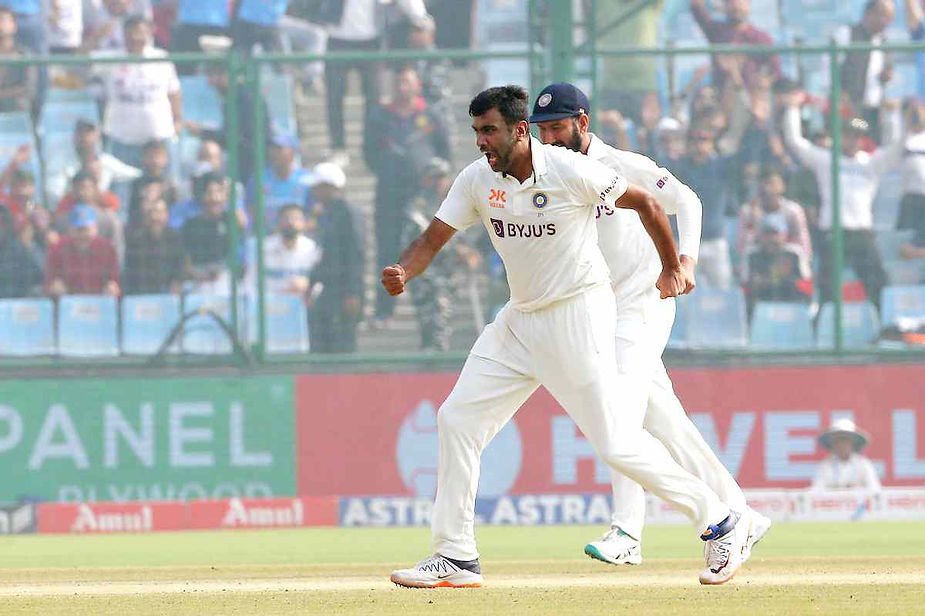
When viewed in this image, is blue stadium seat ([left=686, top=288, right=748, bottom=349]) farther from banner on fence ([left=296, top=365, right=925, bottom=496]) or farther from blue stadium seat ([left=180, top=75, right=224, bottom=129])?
blue stadium seat ([left=180, top=75, right=224, bottom=129])

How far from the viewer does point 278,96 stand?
11977 millimetres

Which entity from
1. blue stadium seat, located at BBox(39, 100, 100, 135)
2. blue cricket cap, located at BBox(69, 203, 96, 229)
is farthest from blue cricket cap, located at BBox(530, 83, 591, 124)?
blue stadium seat, located at BBox(39, 100, 100, 135)

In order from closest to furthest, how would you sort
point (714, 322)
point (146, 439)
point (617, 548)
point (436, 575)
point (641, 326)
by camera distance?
point (436, 575), point (617, 548), point (641, 326), point (146, 439), point (714, 322)

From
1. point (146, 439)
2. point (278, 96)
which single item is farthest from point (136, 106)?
point (146, 439)

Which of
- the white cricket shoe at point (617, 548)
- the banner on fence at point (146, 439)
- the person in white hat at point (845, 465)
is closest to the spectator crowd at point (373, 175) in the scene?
the banner on fence at point (146, 439)

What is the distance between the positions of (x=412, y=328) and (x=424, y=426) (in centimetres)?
67

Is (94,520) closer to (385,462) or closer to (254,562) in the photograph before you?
(385,462)

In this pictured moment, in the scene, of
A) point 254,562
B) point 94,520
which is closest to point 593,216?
point 254,562

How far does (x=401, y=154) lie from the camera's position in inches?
473

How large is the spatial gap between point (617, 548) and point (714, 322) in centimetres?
490

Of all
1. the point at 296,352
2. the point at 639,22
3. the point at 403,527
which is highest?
the point at 639,22

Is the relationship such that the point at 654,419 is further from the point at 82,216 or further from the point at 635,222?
the point at 82,216

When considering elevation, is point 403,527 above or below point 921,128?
below

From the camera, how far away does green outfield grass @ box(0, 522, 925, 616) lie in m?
5.73
